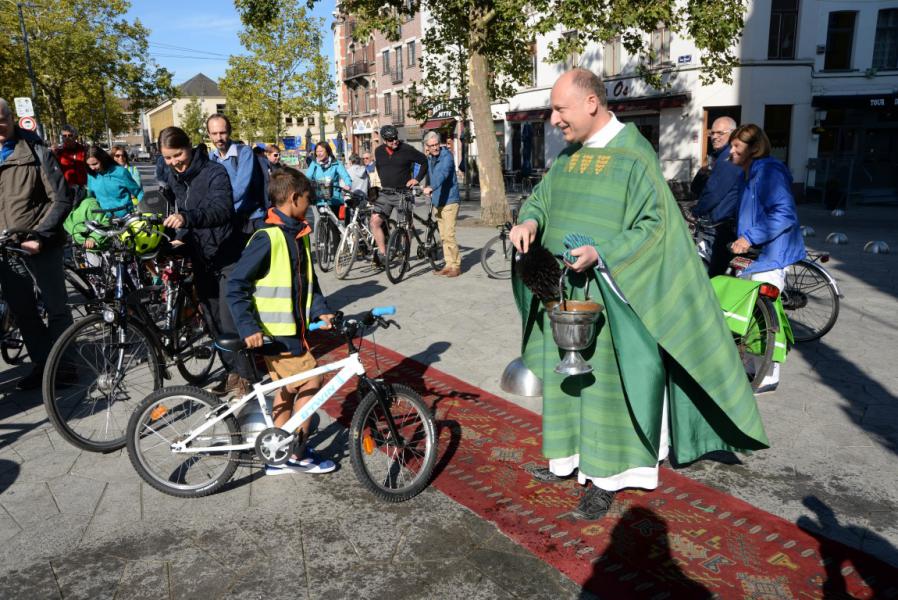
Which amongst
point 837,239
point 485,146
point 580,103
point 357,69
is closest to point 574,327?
point 580,103

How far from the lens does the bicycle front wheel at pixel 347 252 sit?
→ 9.81 m

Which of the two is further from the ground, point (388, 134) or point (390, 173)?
point (388, 134)

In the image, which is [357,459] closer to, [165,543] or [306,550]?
[306,550]

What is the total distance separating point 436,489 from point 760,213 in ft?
10.3

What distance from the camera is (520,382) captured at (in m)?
5.26

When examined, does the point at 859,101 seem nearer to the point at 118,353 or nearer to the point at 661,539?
the point at 661,539

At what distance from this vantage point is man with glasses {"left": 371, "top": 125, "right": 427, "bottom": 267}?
394 inches

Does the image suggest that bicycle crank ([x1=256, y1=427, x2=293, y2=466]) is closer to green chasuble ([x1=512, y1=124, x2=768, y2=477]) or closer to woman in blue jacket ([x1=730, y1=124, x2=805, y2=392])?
green chasuble ([x1=512, y1=124, x2=768, y2=477])

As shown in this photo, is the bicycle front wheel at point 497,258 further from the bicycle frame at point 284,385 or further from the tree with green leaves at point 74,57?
the tree with green leaves at point 74,57

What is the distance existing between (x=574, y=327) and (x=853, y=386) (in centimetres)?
335

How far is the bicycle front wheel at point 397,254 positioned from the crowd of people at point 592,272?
4.14 metres

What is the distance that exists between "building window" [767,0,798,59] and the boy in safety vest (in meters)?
23.2

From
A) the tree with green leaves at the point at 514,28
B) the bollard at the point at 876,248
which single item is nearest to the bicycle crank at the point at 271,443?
the bollard at the point at 876,248

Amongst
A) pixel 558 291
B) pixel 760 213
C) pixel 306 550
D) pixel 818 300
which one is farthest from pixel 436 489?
pixel 818 300
